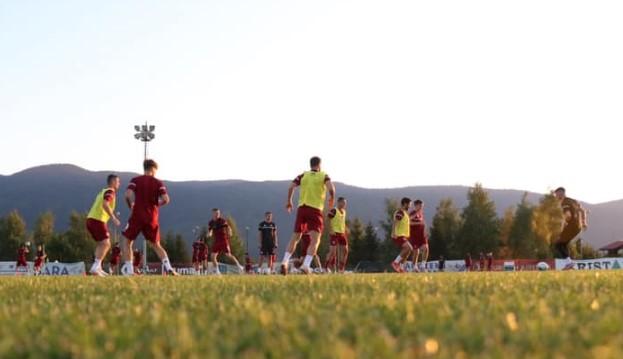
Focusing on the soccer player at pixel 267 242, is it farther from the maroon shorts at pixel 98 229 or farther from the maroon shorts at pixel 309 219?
the maroon shorts at pixel 309 219

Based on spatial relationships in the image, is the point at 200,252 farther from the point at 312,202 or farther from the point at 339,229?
the point at 312,202

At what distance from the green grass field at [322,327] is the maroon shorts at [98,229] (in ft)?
40.5

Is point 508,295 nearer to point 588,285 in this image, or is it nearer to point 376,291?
point 376,291

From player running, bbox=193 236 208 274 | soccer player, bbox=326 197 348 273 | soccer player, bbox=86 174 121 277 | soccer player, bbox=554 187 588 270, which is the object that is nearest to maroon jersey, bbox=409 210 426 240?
soccer player, bbox=326 197 348 273

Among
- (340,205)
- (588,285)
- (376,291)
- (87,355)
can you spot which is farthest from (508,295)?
(340,205)

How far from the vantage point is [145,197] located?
1518 centimetres

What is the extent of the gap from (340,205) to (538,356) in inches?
902

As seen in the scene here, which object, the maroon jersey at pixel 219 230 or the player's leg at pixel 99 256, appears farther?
the maroon jersey at pixel 219 230

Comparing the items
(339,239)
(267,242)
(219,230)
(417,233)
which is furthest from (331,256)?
(417,233)

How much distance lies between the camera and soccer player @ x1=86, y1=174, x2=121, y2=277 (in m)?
16.8

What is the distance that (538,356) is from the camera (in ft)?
8.42

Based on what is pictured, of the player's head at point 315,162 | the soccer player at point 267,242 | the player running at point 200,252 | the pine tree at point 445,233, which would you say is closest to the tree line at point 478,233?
the pine tree at point 445,233

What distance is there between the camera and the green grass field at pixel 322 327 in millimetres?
2746

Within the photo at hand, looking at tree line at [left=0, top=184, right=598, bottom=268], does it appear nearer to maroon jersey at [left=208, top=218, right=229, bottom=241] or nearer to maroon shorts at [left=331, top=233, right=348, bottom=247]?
maroon shorts at [left=331, top=233, right=348, bottom=247]
